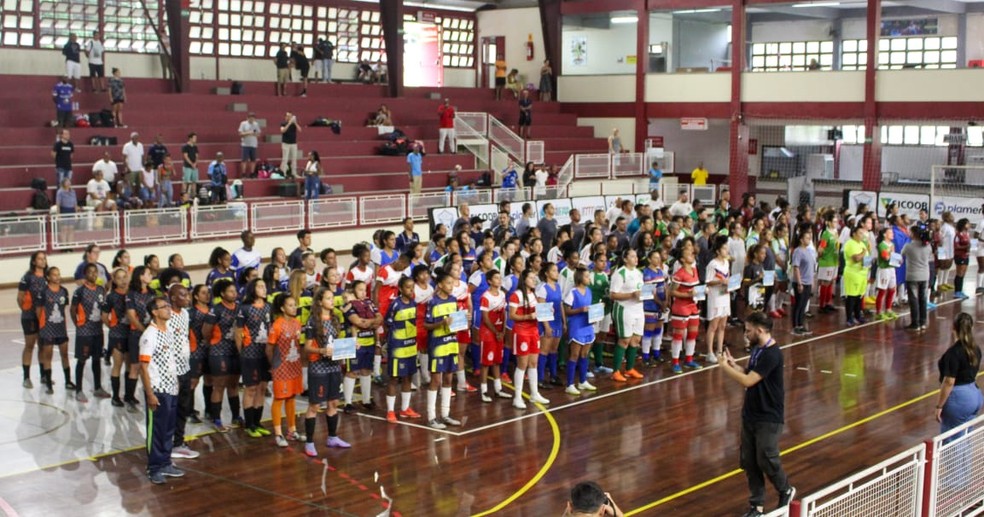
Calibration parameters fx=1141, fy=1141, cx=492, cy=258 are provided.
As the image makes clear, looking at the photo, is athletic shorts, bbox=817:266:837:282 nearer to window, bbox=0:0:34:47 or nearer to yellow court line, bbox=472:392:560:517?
yellow court line, bbox=472:392:560:517

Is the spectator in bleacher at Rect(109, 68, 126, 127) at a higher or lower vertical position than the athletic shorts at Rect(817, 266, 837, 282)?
higher

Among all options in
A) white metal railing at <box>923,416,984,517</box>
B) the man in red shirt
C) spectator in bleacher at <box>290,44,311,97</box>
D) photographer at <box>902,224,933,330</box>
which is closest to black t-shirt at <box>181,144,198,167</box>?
spectator in bleacher at <box>290,44,311,97</box>

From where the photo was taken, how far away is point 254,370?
508 inches

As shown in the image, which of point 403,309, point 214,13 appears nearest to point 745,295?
point 403,309

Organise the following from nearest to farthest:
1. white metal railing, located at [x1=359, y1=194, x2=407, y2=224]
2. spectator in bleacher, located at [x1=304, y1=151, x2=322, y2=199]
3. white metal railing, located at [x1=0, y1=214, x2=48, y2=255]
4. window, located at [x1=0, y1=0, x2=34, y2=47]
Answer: white metal railing, located at [x1=0, y1=214, x2=48, y2=255], white metal railing, located at [x1=359, y1=194, x2=407, y2=224], spectator in bleacher, located at [x1=304, y1=151, x2=322, y2=199], window, located at [x1=0, y1=0, x2=34, y2=47]

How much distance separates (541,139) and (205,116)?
12592mm

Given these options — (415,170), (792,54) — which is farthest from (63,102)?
(792,54)

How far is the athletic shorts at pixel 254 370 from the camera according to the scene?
506 inches

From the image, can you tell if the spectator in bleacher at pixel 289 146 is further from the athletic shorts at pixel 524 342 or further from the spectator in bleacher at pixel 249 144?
the athletic shorts at pixel 524 342

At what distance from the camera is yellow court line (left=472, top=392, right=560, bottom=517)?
35.8 feet

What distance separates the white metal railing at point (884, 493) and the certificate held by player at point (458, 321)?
18.3 feet

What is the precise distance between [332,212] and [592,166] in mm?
10983

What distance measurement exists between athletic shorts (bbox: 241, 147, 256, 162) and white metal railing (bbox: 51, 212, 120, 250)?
6707 millimetres

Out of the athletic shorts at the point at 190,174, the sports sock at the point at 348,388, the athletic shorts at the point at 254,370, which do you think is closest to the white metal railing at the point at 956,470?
the sports sock at the point at 348,388
